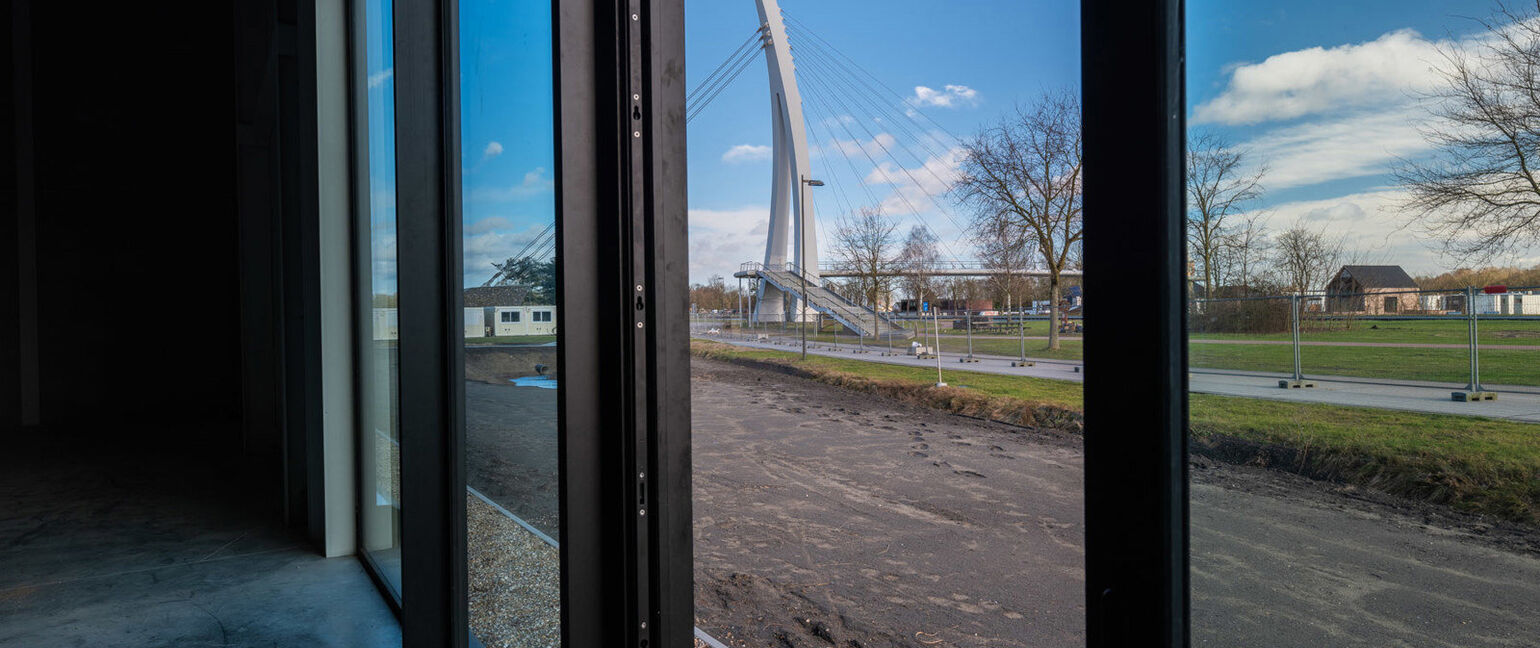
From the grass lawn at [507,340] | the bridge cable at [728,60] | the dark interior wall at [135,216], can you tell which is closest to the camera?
the grass lawn at [507,340]

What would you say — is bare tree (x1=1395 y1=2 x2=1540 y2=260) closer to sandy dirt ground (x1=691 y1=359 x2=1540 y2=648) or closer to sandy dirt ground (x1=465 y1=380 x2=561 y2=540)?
sandy dirt ground (x1=691 y1=359 x2=1540 y2=648)

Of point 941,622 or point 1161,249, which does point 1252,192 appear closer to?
point 1161,249

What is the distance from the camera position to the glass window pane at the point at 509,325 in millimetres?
1248

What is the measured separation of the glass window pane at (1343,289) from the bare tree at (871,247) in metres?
14.5

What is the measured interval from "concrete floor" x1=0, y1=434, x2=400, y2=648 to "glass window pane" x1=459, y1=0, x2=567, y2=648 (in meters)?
0.91

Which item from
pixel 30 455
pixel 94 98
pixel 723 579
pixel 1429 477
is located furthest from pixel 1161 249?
pixel 94 98

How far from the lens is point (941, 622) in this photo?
3988 mm

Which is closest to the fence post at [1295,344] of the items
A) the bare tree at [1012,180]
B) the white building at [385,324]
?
the white building at [385,324]

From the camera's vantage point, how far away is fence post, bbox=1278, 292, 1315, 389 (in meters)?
0.40

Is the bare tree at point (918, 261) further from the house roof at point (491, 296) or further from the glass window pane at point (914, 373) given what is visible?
the house roof at point (491, 296)

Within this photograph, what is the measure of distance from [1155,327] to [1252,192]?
10 centimetres

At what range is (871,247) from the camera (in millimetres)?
15484

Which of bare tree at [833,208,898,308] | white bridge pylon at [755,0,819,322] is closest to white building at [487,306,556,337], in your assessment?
white bridge pylon at [755,0,819,322]

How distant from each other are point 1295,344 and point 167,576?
3.39 meters
